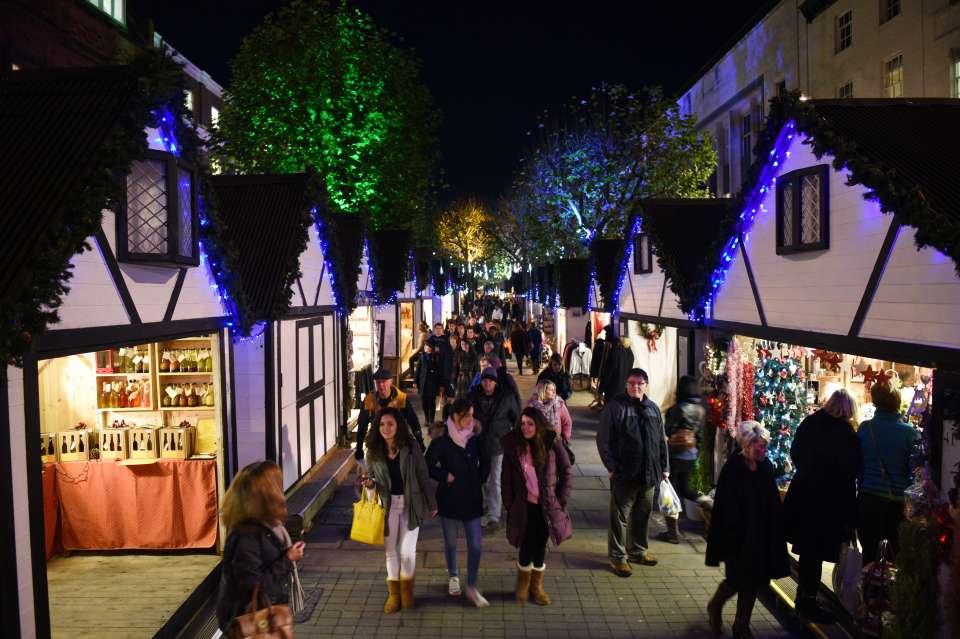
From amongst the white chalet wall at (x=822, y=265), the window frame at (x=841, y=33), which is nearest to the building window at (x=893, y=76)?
the window frame at (x=841, y=33)

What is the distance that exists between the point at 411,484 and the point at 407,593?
41.4 inches

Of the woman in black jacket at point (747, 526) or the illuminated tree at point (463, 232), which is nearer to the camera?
the woman in black jacket at point (747, 526)

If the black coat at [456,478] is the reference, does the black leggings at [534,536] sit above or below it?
below

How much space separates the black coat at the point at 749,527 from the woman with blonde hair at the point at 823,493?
1.27ft

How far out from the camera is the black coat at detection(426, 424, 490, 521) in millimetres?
6617

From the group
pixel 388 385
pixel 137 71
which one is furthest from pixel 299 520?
pixel 388 385

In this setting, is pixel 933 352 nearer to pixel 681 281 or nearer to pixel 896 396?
pixel 896 396

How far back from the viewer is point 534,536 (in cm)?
669

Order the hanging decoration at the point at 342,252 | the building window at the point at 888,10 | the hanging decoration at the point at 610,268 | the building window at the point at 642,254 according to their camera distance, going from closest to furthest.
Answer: the hanging decoration at the point at 342,252
the building window at the point at 642,254
the hanging decoration at the point at 610,268
the building window at the point at 888,10

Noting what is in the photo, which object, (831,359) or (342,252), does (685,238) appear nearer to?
(831,359)

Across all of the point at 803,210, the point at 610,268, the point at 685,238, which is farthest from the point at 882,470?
the point at 610,268

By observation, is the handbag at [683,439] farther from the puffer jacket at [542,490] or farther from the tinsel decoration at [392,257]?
the tinsel decoration at [392,257]

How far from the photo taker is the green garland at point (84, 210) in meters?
4.25

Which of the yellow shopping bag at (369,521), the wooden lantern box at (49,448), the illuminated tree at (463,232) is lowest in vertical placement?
the yellow shopping bag at (369,521)
